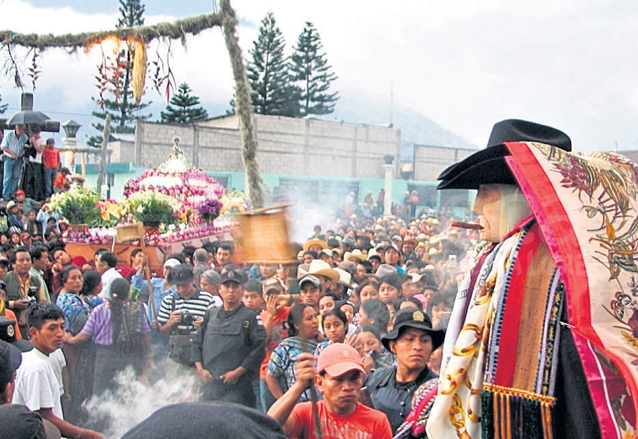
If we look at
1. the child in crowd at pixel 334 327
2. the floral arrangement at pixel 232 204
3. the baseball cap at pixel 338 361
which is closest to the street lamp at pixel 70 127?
the floral arrangement at pixel 232 204

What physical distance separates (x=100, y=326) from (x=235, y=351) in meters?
1.41

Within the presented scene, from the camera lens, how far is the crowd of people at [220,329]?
4215 mm

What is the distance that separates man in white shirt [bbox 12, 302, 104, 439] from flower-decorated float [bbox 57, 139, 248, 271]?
4779 millimetres

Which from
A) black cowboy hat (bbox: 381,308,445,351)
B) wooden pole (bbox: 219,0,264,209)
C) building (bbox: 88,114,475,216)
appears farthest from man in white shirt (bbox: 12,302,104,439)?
building (bbox: 88,114,475,216)

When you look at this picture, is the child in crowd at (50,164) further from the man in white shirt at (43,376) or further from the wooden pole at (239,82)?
the man in white shirt at (43,376)

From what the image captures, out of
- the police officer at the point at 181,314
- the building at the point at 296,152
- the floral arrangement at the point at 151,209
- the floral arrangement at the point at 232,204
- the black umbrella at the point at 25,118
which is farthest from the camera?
the building at the point at 296,152

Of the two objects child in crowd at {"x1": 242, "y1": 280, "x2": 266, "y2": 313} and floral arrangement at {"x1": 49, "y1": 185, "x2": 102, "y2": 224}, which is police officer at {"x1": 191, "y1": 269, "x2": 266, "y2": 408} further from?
floral arrangement at {"x1": 49, "y1": 185, "x2": 102, "y2": 224}

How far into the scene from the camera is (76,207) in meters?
11.6

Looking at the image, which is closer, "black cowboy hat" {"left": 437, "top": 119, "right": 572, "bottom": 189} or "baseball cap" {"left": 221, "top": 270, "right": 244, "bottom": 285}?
"black cowboy hat" {"left": 437, "top": 119, "right": 572, "bottom": 189}

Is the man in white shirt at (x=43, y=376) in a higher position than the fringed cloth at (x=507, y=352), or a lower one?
lower

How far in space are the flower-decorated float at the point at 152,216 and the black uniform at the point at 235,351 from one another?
172 inches

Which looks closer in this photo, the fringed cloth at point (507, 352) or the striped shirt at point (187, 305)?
the fringed cloth at point (507, 352)

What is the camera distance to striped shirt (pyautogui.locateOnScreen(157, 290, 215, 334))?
6059 millimetres

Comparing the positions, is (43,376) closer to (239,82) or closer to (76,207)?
(239,82)
